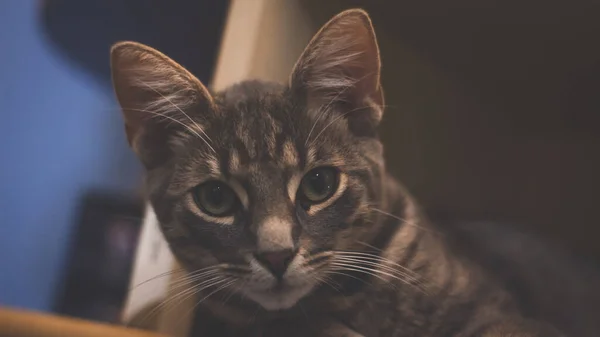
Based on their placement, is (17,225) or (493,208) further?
(17,225)

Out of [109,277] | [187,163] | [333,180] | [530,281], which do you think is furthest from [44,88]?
[530,281]

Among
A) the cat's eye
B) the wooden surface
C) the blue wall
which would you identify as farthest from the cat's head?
the blue wall

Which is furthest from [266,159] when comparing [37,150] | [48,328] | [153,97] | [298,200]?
[37,150]

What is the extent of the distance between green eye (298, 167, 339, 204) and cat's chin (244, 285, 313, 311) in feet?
0.32

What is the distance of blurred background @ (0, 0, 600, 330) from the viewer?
831 millimetres

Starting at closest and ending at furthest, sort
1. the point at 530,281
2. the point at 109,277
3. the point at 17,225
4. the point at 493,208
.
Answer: the point at 530,281, the point at 493,208, the point at 109,277, the point at 17,225

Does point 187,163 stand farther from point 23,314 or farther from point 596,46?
point 596,46

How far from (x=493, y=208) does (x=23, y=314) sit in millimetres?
764

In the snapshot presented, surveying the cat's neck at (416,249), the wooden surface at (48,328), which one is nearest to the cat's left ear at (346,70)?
the cat's neck at (416,249)

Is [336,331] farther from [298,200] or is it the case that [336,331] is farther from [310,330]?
[298,200]

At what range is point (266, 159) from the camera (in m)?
0.68

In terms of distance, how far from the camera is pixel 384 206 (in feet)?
2.56

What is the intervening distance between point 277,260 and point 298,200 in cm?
8

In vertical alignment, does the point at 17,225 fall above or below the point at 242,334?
below
